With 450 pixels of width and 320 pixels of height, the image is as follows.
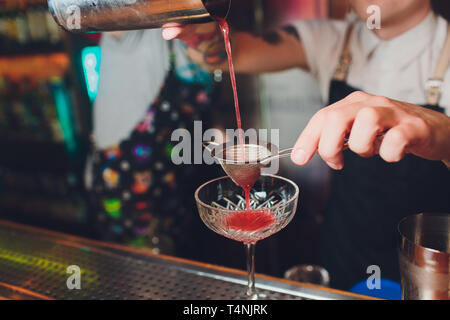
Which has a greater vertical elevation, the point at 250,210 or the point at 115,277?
the point at 250,210

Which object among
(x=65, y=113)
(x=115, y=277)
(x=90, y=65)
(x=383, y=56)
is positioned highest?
(x=90, y=65)

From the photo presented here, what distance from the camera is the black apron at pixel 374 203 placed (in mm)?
1830

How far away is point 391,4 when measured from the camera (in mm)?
1689

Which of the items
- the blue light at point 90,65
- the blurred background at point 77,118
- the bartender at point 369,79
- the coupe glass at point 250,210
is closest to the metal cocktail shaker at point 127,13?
the bartender at point 369,79

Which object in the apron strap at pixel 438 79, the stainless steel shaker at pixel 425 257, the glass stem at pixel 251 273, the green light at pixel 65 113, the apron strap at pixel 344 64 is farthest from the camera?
the green light at pixel 65 113

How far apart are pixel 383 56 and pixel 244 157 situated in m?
1.14

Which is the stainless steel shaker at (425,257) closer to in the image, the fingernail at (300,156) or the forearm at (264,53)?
the fingernail at (300,156)

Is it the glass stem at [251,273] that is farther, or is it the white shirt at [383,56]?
the white shirt at [383,56]

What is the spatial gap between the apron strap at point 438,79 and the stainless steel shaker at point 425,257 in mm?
1023

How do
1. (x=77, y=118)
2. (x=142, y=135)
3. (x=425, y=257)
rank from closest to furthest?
(x=425, y=257) < (x=142, y=135) < (x=77, y=118)

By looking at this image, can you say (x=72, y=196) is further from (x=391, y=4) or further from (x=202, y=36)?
(x=391, y=4)

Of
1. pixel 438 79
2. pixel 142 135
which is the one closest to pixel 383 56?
pixel 438 79

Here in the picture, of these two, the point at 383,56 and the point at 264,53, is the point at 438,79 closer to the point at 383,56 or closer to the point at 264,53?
the point at 383,56

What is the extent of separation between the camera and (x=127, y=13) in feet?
3.49
